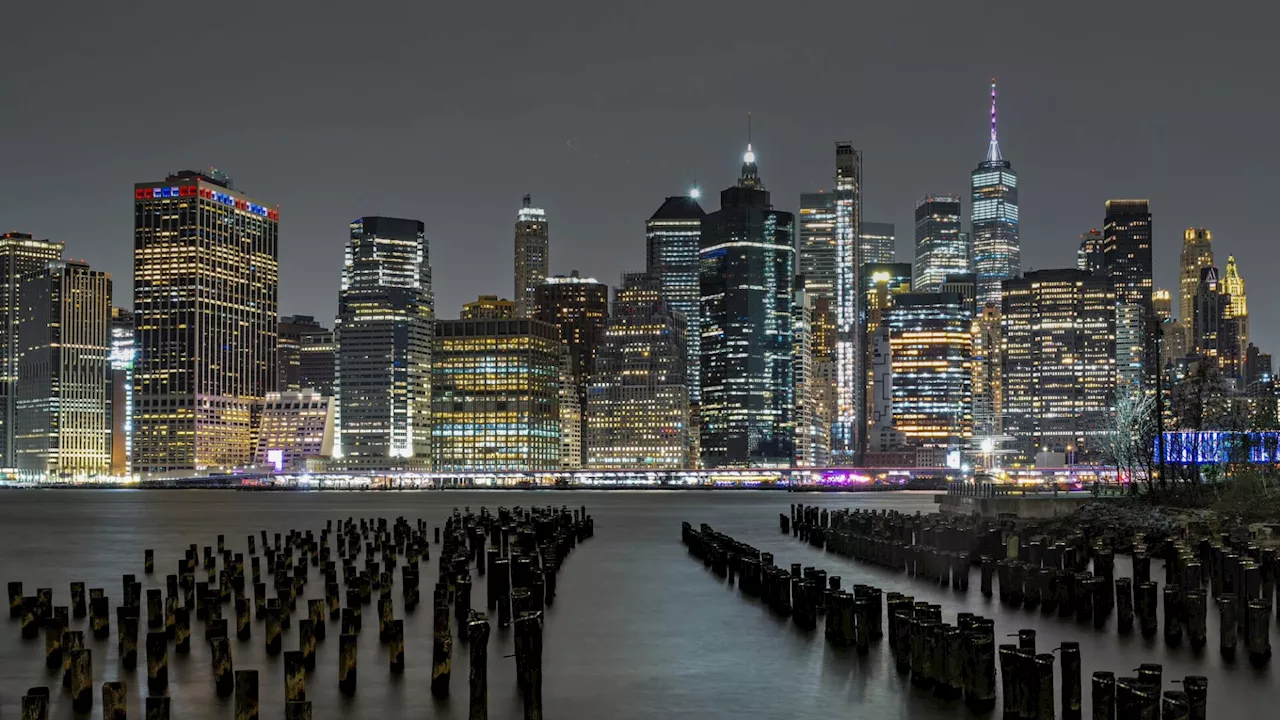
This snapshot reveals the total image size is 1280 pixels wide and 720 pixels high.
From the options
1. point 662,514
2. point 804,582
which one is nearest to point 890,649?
point 804,582

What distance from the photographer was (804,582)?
3884 cm

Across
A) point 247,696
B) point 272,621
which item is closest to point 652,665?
point 272,621

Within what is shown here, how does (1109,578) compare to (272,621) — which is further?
(1109,578)

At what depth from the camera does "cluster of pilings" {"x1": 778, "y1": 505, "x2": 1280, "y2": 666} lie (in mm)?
33531

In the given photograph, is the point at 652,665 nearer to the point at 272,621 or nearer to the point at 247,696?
the point at 272,621

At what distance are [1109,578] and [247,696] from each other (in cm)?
2542

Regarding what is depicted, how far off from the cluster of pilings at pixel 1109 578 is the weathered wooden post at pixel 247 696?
21.7 metres

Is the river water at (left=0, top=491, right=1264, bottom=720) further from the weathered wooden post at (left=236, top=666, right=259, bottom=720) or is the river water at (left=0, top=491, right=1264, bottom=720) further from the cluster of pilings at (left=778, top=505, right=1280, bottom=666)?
the weathered wooden post at (left=236, top=666, right=259, bottom=720)

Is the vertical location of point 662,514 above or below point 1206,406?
below

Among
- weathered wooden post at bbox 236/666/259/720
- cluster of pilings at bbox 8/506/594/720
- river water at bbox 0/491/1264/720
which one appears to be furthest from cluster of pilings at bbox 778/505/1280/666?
weathered wooden post at bbox 236/666/259/720

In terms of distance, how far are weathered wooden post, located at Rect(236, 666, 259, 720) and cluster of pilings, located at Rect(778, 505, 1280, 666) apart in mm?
21676

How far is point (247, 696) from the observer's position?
25062mm

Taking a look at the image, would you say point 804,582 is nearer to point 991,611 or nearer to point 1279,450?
point 991,611

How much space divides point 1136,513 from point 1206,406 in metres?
38.2
